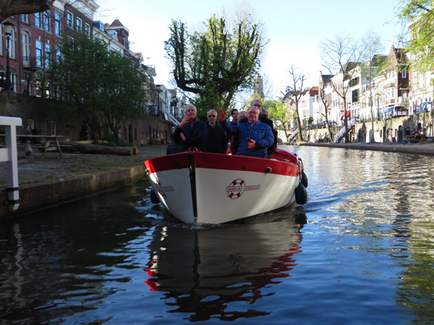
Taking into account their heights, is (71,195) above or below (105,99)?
below

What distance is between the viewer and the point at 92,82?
92.7 ft

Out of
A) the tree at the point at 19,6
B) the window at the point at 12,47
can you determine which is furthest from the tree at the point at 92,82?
the tree at the point at 19,6

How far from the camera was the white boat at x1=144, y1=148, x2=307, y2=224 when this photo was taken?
6.23m

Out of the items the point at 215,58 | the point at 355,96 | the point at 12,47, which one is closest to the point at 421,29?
the point at 215,58

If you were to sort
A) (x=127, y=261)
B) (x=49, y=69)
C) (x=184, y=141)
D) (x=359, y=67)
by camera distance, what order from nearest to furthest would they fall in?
(x=127, y=261) < (x=184, y=141) < (x=49, y=69) < (x=359, y=67)

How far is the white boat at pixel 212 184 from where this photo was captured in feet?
20.4

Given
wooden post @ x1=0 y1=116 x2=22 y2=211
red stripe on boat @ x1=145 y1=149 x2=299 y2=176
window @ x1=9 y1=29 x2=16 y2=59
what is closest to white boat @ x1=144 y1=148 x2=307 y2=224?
red stripe on boat @ x1=145 y1=149 x2=299 y2=176

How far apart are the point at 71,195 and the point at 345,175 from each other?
27.9 feet

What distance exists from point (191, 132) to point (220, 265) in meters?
3.21

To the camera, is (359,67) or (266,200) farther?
(359,67)

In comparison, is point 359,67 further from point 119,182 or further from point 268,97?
point 119,182

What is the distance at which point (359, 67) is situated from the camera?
5275cm

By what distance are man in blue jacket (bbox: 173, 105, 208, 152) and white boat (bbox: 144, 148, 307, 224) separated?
26.7 inches

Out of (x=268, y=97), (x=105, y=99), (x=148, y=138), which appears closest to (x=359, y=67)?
(x=268, y=97)
